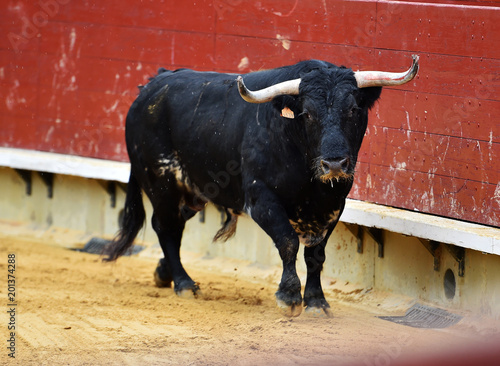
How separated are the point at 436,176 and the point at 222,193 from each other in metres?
1.43

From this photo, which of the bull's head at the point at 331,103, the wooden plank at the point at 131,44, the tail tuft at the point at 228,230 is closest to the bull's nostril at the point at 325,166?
the bull's head at the point at 331,103

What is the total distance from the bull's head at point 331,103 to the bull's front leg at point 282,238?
374 millimetres

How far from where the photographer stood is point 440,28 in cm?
597

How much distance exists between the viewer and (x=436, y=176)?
6.02 metres

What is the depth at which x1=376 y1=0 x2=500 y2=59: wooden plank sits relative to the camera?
563cm

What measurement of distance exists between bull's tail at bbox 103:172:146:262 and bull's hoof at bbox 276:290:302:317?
2.00 meters

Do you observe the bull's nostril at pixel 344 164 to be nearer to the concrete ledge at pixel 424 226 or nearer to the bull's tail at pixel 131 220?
the concrete ledge at pixel 424 226

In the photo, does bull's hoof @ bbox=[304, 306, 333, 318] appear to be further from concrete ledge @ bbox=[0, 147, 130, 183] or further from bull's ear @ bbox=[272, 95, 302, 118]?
concrete ledge @ bbox=[0, 147, 130, 183]

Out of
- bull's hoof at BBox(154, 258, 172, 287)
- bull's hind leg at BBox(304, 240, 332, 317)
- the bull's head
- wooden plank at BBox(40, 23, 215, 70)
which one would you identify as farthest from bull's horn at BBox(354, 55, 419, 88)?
wooden plank at BBox(40, 23, 215, 70)

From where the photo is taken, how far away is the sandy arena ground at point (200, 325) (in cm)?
460

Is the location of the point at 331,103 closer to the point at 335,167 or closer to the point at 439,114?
the point at 335,167

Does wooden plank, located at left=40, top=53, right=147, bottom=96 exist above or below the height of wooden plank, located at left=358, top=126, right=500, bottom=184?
above

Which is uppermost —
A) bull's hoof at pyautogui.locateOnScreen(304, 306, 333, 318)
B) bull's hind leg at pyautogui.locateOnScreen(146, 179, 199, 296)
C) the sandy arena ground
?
bull's hind leg at pyautogui.locateOnScreen(146, 179, 199, 296)

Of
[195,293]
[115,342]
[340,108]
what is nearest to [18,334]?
[115,342]
